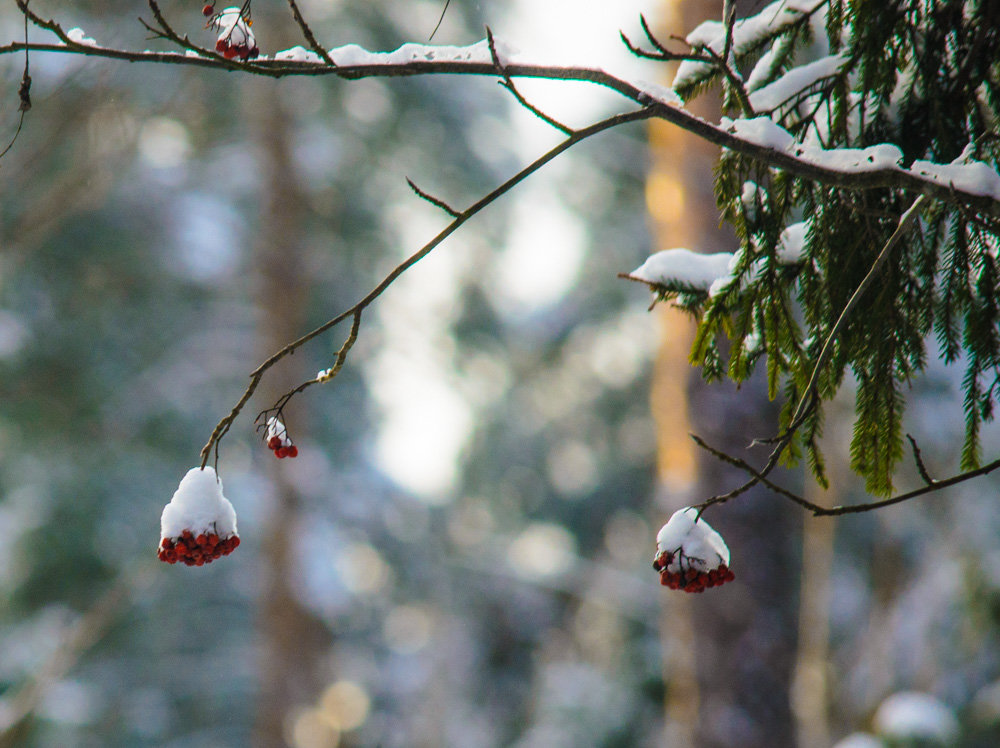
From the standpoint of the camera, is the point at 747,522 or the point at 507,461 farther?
the point at 507,461

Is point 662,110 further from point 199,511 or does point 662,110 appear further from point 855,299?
point 199,511

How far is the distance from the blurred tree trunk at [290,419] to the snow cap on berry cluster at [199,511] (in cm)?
615

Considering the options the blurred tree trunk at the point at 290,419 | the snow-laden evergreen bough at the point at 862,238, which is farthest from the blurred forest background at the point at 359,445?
the snow-laden evergreen bough at the point at 862,238

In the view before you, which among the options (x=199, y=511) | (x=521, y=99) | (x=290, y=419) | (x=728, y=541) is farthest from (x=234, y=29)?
(x=290, y=419)

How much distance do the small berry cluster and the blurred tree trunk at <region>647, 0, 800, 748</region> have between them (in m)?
2.41

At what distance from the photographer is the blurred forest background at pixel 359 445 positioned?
25.4 feet

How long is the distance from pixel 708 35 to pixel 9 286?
8555 millimetres

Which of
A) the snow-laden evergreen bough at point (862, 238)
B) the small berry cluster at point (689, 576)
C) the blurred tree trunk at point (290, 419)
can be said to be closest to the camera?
the small berry cluster at point (689, 576)

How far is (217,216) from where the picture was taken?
9.48 meters

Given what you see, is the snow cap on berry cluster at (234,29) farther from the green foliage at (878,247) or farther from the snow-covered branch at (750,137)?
the green foliage at (878,247)

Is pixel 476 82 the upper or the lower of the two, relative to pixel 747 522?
upper

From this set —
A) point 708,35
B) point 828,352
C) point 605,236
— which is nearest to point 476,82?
point 605,236

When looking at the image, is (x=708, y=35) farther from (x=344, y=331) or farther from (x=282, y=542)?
(x=344, y=331)

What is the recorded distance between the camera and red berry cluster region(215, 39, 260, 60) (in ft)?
4.84
